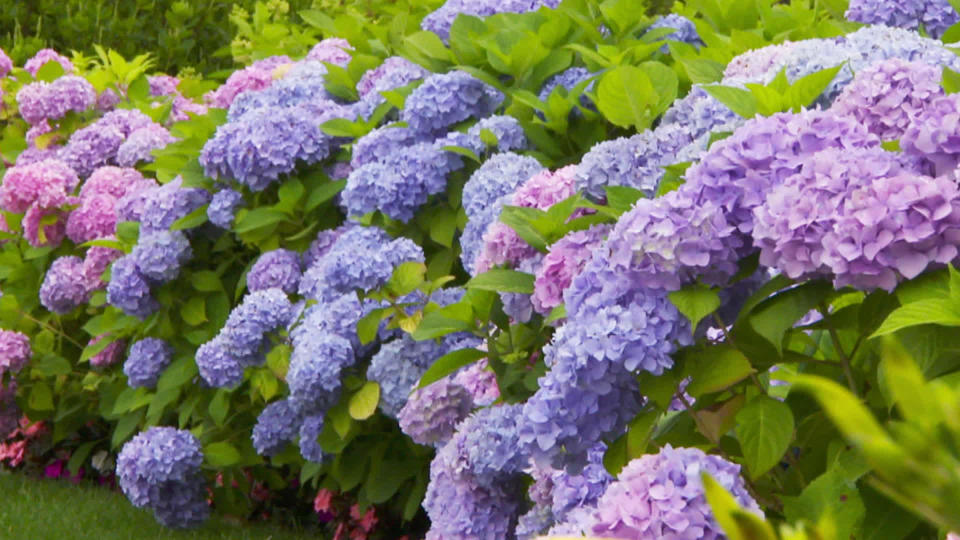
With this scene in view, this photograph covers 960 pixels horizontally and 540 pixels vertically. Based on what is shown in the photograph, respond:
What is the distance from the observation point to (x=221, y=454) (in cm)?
469

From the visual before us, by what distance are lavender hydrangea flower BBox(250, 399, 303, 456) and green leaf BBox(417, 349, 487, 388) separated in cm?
141

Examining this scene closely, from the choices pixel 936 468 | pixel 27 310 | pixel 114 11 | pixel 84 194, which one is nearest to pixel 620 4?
pixel 84 194

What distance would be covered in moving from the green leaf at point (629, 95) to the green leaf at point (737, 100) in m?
0.68

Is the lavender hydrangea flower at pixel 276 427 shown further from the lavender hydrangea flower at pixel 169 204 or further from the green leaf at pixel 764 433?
the green leaf at pixel 764 433

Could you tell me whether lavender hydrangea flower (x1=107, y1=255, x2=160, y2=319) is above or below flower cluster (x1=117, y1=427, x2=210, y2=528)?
above

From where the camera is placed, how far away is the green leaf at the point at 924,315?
1757 mm

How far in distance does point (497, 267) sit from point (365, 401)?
39.3 inches

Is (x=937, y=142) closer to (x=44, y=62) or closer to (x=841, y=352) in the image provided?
(x=841, y=352)

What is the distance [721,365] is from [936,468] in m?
1.61

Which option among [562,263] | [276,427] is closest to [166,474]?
[276,427]

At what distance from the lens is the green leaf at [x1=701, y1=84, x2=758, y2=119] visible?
2.49 metres

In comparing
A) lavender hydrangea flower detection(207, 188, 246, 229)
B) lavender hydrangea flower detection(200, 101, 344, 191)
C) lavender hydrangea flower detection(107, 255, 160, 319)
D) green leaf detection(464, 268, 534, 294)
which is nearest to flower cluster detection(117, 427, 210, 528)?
lavender hydrangea flower detection(107, 255, 160, 319)

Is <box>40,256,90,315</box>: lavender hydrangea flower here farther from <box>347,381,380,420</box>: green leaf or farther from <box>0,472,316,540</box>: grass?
<box>347,381,380,420</box>: green leaf

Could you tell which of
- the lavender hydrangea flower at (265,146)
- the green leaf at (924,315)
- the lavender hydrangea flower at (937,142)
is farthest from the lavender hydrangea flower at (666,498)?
the lavender hydrangea flower at (265,146)
